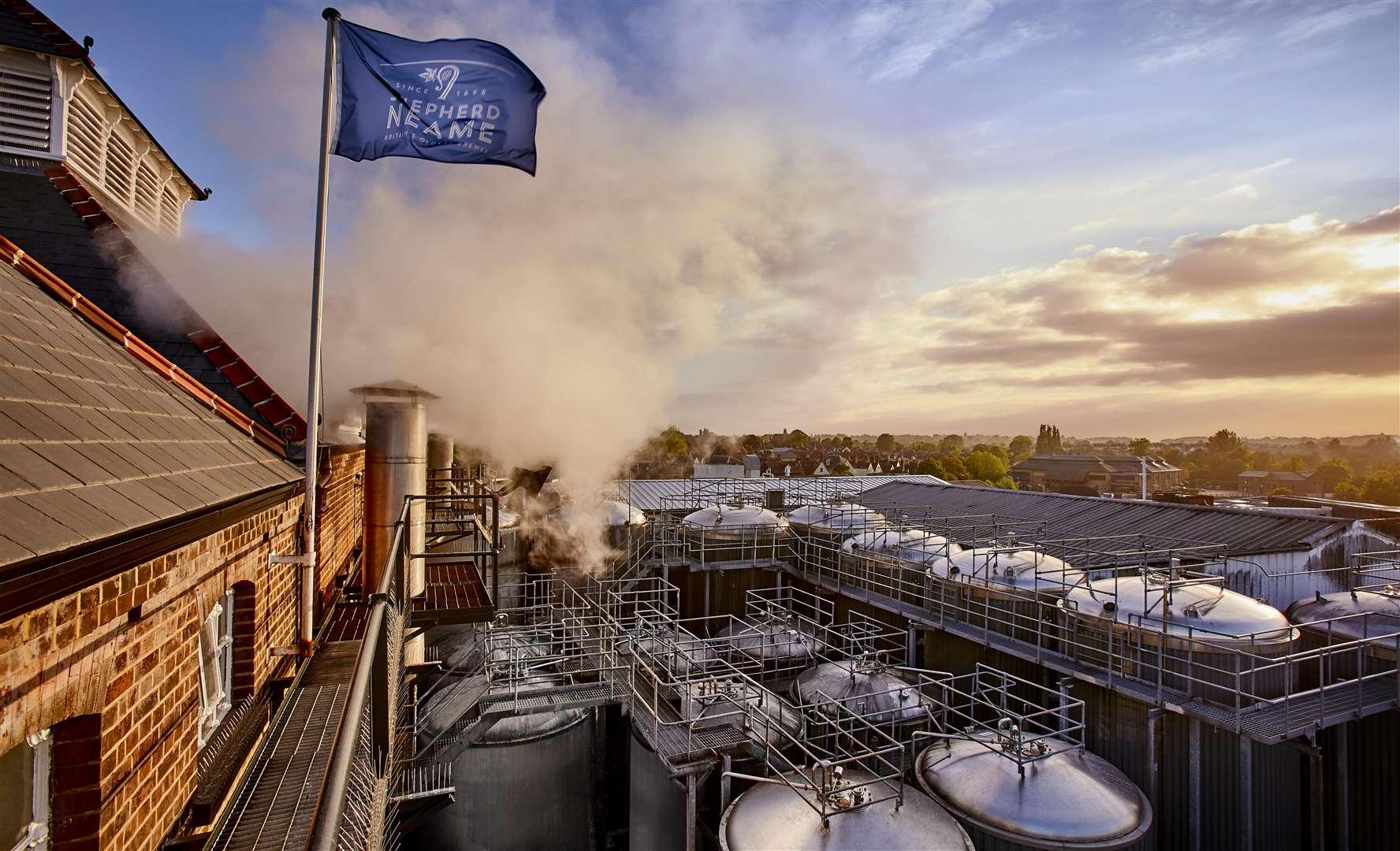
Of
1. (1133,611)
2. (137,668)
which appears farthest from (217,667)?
(1133,611)

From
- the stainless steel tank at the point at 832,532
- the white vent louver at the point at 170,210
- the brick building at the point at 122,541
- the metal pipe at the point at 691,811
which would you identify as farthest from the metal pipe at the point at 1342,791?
the white vent louver at the point at 170,210

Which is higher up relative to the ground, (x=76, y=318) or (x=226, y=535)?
(x=76, y=318)

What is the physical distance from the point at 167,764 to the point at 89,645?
1.30 meters

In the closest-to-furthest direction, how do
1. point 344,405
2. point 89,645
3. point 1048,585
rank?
point 89,645
point 344,405
point 1048,585

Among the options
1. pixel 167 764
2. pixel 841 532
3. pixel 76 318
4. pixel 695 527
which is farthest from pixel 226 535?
pixel 841 532

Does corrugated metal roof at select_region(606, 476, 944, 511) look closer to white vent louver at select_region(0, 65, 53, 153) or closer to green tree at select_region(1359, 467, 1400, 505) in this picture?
white vent louver at select_region(0, 65, 53, 153)

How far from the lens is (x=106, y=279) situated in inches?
255

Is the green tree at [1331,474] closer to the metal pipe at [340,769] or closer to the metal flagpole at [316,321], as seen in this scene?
the metal flagpole at [316,321]

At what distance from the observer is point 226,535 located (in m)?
4.34

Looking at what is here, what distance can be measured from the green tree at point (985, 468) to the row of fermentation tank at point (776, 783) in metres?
59.3

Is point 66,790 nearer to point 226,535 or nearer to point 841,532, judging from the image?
point 226,535

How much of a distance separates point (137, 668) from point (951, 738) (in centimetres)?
982

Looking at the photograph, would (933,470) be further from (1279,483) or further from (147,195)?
(147,195)

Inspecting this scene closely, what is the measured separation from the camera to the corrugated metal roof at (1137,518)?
14.8m
